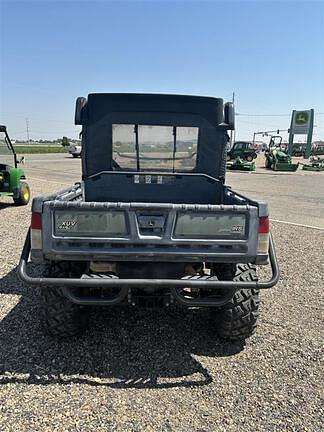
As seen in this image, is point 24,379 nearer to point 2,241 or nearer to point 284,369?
point 284,369

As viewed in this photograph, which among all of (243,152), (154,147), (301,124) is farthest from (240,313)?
(301,124)

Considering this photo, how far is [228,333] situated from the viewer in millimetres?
3201

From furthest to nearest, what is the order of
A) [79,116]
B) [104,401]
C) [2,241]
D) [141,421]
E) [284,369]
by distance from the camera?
1. [2,241]
2. [79,116]
3. [284,369]
4. [104,401]
5. [141,421]

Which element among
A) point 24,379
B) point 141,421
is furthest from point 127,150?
point 141,421

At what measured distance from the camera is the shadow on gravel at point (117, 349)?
277cm

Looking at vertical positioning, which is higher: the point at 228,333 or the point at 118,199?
→ the point at 118,199

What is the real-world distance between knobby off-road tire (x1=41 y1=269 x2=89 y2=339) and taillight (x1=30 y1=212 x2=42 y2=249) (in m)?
0.41

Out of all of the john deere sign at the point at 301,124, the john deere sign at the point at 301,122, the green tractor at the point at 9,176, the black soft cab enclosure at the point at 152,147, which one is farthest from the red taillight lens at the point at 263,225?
the john deere sign at the point at 301,122

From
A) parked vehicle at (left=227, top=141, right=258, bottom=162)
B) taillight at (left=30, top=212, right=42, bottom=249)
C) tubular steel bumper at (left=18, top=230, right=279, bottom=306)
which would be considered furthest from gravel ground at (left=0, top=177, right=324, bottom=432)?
parked vehicle at (left=227, top=141, right=258, bottom=162)

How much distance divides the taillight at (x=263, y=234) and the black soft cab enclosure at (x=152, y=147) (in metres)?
1.74

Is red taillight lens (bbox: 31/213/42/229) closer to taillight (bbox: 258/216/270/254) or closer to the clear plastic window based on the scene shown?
taillight (bbox: 258/216/270/254)

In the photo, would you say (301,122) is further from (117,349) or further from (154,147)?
(117,349)

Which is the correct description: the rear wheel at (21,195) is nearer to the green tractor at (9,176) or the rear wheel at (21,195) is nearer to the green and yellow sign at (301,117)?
the green tractor at (9,176)

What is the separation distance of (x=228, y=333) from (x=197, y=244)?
100 centimetres
